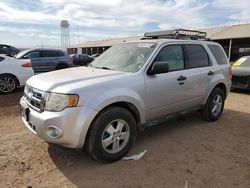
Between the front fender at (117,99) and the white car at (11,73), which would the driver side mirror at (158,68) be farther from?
the white car at (11,73)

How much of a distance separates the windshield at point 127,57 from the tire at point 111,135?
85cm

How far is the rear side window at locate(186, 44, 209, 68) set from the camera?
4.91 m

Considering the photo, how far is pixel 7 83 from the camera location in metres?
8.51

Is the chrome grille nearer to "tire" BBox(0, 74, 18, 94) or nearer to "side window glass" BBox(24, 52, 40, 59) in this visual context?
"tire" BBox(0, 74, 18, 94)

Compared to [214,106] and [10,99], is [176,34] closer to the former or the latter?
[214,106]

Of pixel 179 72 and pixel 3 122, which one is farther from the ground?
pixel 179 72

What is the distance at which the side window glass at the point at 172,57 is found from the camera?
4336mm

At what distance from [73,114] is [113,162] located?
104 centimetres

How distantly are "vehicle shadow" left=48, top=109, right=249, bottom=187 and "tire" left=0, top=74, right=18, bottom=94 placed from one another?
5.32 meters

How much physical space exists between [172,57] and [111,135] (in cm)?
193

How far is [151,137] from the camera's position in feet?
15.4

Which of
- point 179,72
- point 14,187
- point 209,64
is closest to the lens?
point 14,187

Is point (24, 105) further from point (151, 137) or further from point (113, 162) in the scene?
point (151, 137)

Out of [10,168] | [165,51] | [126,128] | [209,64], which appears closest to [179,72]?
[165,51]
